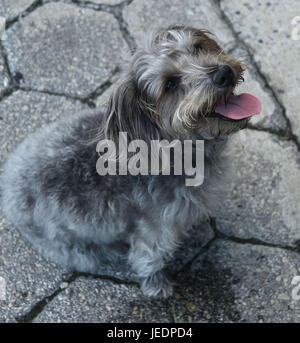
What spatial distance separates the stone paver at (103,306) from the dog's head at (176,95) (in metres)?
1.29

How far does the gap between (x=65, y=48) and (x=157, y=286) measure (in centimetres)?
211

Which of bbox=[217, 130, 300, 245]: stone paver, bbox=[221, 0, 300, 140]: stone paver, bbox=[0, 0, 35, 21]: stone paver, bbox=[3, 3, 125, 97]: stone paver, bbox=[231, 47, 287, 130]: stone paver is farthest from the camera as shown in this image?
bbox=[0, 0, 35, 21]: stone paver

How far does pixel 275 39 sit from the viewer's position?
3.77 m

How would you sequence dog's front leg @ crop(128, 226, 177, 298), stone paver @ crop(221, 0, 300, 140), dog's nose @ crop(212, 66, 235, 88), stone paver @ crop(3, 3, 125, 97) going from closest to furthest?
dog's nose @ crop(212, 66, 235, 88)
dog's front leg @ crop(128, 226, 177, 298)
stone paver @ crop(221, 0, 300, 140)
stone paver @ crop(3, 3, 125, 97)

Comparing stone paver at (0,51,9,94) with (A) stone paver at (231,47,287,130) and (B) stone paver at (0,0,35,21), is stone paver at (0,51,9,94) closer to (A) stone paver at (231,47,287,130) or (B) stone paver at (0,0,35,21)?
(B) stone paver at (0,0,35,21)

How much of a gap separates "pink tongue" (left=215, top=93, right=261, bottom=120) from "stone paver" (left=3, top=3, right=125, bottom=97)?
161 centimetres

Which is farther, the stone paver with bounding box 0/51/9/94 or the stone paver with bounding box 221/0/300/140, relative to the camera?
the stone paver with bounding box 0/51/9/94

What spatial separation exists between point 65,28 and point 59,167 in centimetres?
180

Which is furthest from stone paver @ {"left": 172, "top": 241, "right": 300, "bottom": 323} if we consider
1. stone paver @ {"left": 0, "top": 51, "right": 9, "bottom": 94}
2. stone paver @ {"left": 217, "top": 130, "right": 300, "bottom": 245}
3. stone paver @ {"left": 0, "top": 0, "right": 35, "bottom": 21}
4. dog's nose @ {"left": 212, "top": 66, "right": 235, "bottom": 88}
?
stone paver @ {"left": 0, "top": 0, "right": 35, "bottom": 21}

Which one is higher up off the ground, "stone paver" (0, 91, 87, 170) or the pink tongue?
the pink tongue

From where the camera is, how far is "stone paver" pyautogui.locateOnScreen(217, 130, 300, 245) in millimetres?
3205

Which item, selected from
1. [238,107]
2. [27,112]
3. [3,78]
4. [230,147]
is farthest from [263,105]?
[3,78]

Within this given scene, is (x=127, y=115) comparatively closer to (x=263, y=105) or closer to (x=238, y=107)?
(x=238, y=107)

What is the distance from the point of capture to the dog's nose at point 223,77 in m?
2.17
